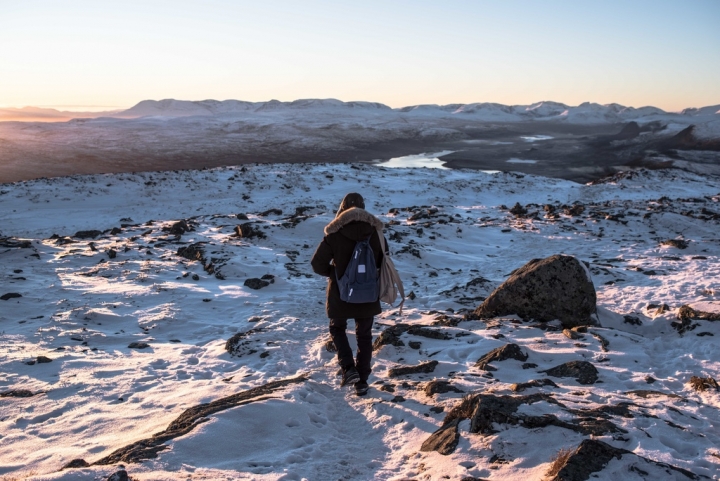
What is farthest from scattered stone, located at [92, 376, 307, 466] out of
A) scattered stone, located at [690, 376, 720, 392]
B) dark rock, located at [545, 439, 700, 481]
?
scattered stone, located at [690, 376, 720, 392]

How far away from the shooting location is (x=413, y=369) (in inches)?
236

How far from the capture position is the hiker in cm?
504

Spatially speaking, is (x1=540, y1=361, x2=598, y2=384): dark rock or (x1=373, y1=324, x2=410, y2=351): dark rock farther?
(x1=373, y1=324, x2=410, y2=351): dark rock

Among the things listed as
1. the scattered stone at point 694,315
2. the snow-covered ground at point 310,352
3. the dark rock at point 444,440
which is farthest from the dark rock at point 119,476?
the scattered stone at point 694,315

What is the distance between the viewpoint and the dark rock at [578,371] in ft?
17.7

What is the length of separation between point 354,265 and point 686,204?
19.3 metres

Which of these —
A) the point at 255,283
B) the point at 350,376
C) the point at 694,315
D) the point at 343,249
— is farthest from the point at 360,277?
the point at 255,283

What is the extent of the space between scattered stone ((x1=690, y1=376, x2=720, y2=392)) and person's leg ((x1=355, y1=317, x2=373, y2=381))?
3339 millimetres

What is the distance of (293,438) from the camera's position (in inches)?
174

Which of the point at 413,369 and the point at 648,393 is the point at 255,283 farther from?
the point at 648,393

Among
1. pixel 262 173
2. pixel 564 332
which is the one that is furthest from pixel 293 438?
pixel 262 173

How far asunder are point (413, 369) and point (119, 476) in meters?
3.47

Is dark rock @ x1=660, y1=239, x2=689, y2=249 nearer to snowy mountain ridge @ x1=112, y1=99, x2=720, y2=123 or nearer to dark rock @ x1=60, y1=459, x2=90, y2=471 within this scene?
dark rock @ x1=60, y1=459, x2=90, y2=471

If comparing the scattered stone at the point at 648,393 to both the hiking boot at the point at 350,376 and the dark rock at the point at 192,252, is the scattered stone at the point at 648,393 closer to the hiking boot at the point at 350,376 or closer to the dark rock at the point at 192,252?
the hiking boot at the point at 350,376
